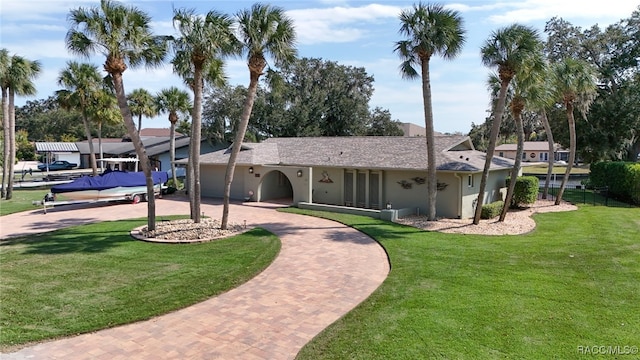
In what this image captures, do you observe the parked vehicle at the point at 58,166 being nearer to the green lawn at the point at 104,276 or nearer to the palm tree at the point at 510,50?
the green lawn at the point at 104,276

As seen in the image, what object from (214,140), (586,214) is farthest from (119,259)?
(214,140)

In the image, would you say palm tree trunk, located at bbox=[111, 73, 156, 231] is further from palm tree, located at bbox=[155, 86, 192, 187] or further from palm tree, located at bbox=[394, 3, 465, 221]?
palm tree, located at bbox=[155, 86, 192, 187]

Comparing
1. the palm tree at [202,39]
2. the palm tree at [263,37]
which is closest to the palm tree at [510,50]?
the palm tree at [263,37]

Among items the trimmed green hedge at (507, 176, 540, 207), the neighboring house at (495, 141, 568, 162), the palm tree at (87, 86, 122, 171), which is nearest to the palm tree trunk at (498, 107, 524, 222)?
the trimmed green hedge at (507, 176, 540, 207)

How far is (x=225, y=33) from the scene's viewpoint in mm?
14875

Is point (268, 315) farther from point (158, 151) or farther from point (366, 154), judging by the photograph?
point (158, 151)

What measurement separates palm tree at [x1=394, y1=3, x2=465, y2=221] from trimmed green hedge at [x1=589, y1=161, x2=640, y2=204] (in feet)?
54.5

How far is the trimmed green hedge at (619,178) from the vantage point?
25500mm

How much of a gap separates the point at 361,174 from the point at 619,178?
18.2m

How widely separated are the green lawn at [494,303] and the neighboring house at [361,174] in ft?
17.9

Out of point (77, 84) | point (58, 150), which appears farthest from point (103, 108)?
point (58, 150)

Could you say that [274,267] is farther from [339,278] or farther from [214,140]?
[214,140]

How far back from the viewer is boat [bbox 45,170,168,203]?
22.9 m

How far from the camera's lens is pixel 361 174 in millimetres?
23266
